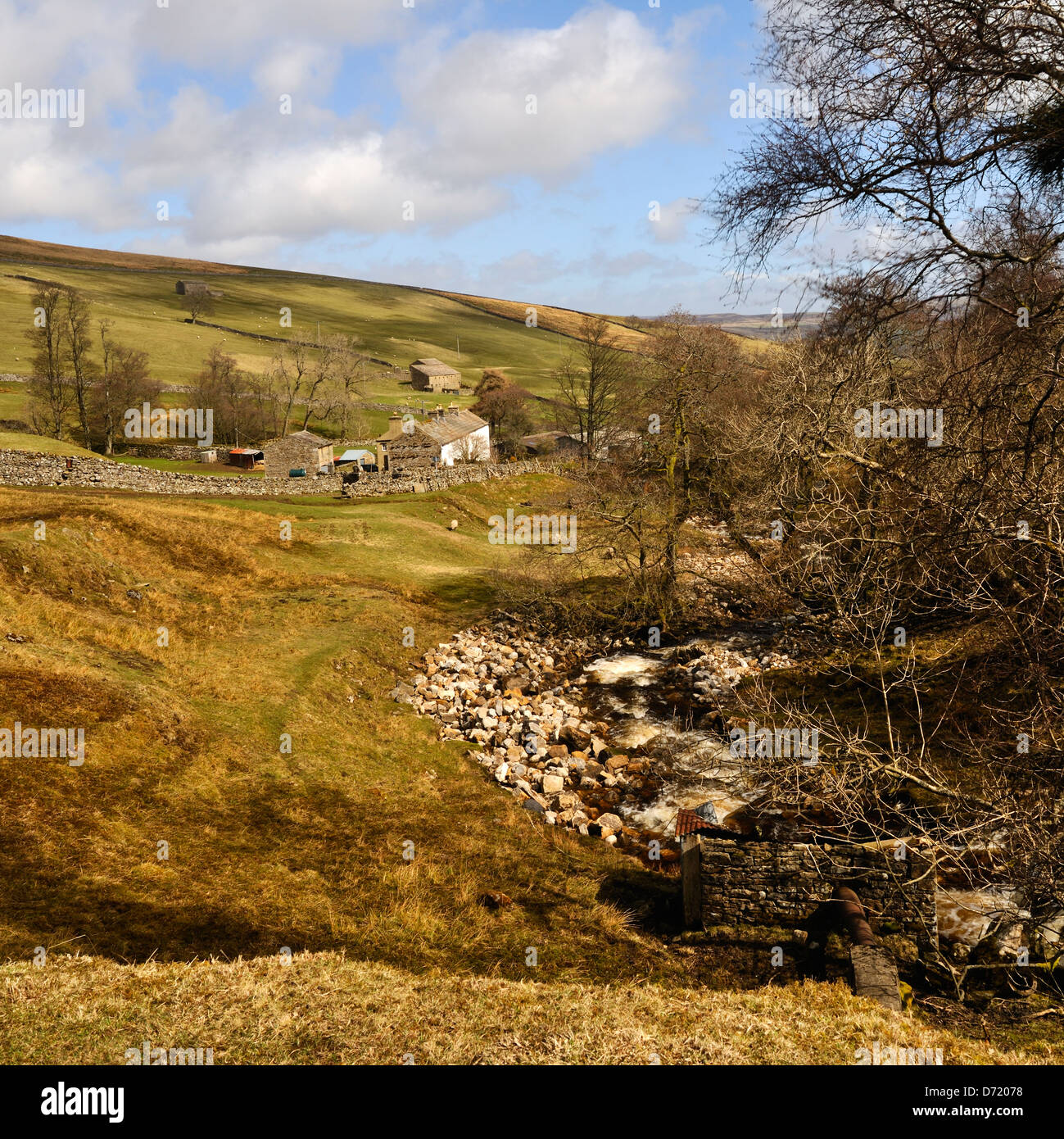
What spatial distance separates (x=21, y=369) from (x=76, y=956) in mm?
94266

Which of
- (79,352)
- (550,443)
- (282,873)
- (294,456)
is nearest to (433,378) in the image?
(550,443)

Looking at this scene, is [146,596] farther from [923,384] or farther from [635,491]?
[923,384]

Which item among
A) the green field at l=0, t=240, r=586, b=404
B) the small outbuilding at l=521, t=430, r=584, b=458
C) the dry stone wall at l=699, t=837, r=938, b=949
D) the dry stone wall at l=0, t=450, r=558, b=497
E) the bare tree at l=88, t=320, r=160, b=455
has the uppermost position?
the green field at l=0, t=240, r=586, b=404

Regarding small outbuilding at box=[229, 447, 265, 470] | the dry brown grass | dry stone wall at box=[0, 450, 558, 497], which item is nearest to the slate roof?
small outbuilding at box=[229, 447, 265, 470]

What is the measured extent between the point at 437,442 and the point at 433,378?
53.2 meters

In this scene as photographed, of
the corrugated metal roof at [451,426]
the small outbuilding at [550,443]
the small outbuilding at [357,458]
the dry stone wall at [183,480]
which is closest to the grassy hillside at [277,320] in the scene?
the small outbuilding at [357,458]

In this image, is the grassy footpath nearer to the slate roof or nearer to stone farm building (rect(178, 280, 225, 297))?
the slate roof

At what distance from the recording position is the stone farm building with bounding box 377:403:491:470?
179ft

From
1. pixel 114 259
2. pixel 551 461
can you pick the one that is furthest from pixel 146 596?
pixel 114 259

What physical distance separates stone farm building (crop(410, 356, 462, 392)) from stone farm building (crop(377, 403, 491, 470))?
39015 mm

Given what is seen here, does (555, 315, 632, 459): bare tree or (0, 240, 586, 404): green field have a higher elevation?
(0, 240, 586, 404): green field

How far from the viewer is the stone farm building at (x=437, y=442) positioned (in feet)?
179

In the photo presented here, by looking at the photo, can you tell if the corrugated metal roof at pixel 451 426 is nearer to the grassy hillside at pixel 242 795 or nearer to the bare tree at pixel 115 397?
the bare tree at pixel 115 397

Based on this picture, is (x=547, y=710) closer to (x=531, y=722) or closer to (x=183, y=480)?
(x=531, y=722)
